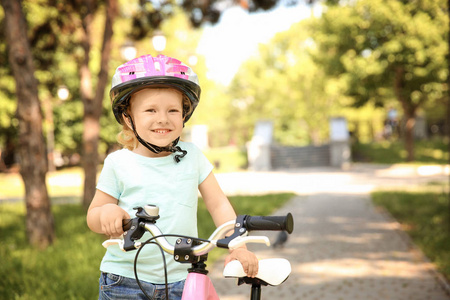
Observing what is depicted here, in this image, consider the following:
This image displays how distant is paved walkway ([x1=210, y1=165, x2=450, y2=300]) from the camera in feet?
18.9

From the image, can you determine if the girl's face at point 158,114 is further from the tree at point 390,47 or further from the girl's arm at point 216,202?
the tree at point 390,47

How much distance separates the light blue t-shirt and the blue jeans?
2 centimetres

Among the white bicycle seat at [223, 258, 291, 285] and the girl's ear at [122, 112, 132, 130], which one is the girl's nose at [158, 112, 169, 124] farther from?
the white bicycle seat at [223, 258, 291, 285]


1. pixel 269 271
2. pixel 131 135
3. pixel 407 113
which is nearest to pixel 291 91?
pixel 407 113

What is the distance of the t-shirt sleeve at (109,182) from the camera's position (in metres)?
2.22

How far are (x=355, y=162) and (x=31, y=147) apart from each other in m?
23.1

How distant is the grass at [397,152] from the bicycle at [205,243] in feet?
80.9

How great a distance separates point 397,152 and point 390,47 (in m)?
7.65

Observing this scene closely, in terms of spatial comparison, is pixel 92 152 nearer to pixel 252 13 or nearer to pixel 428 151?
pixel 252 13

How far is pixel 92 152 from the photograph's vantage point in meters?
11.5

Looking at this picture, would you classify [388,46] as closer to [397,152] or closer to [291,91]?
[397,152]

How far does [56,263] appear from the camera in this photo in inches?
256

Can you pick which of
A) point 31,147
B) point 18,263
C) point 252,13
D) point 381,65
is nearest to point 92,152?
point 31,147

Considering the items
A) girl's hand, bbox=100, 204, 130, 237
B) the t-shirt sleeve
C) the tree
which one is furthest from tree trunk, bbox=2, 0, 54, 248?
the tree
